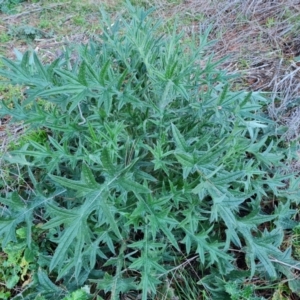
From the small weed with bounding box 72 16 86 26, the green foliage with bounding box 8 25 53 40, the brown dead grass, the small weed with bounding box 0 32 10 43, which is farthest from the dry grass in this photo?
the small weed with bounding box 0 32 10 43

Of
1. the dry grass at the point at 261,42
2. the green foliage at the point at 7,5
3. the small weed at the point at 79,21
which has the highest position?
the green foliage at the point at 7,5

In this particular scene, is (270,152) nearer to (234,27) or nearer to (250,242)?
(250,242)

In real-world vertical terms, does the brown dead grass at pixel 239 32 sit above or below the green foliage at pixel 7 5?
below

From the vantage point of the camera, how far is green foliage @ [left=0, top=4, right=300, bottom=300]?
4.99 feet

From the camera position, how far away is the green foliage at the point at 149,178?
4.99ft

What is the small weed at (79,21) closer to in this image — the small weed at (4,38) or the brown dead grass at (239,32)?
the brown dead grass at (239,32)

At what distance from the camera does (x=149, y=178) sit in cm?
159

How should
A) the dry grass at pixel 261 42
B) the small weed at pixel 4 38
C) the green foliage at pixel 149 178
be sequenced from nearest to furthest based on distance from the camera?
the green foliage at pixel 149 178, the dry grass at pixel 261 42, the small weed at pixel 4 38

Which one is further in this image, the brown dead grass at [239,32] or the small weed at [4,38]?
the small weed at [4,38]

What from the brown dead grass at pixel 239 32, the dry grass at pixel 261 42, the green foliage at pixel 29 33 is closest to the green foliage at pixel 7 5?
the brown dead grass at pixel 239 32

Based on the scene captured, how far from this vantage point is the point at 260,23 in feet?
9.18

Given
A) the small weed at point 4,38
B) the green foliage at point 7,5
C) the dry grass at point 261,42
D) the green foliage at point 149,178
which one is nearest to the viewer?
the green foliage at point 149,178

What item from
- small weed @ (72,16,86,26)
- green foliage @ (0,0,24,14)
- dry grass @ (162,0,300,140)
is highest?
green foliage @ (0,0,24,14)

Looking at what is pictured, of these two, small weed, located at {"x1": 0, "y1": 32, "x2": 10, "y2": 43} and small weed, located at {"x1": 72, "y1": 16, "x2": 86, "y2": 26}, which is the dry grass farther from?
small weed, located at {"x1": 0, "y1": 32, "x2": 10, "y2": 43}
